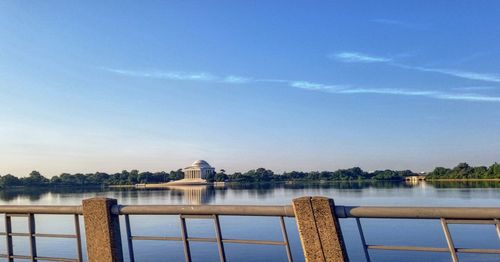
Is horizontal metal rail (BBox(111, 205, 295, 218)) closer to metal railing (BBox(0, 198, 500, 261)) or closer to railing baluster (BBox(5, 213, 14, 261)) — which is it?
metal railing (BBox(0, 198, 500, 261))

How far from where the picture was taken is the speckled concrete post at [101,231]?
6648mm

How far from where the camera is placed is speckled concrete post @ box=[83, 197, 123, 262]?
6648mm

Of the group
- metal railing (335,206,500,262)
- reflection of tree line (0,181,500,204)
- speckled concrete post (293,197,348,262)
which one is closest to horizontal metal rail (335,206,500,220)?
metal railing (335,206,500,262)

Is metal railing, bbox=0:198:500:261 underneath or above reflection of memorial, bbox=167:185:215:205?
above

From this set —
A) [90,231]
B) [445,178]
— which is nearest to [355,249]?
[90,231]

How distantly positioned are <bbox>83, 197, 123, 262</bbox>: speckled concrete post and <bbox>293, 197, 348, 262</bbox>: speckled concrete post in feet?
8.91

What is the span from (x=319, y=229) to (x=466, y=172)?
18110cm

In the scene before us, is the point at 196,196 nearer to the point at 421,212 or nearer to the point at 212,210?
the point at 212,210

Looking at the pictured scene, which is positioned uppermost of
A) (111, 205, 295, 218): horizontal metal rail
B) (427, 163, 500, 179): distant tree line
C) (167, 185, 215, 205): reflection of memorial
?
(111, 205, 295, 218): horizontal metal rail

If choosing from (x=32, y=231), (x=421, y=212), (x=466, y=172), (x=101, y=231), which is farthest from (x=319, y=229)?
(x=466, y=172)

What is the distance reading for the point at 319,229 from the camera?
5492mm

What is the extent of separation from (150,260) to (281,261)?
7.48m

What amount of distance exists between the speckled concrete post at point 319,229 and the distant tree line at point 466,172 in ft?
555

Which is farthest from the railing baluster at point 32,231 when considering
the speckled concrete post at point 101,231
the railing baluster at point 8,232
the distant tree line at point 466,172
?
the distant tree line at point 466,172
